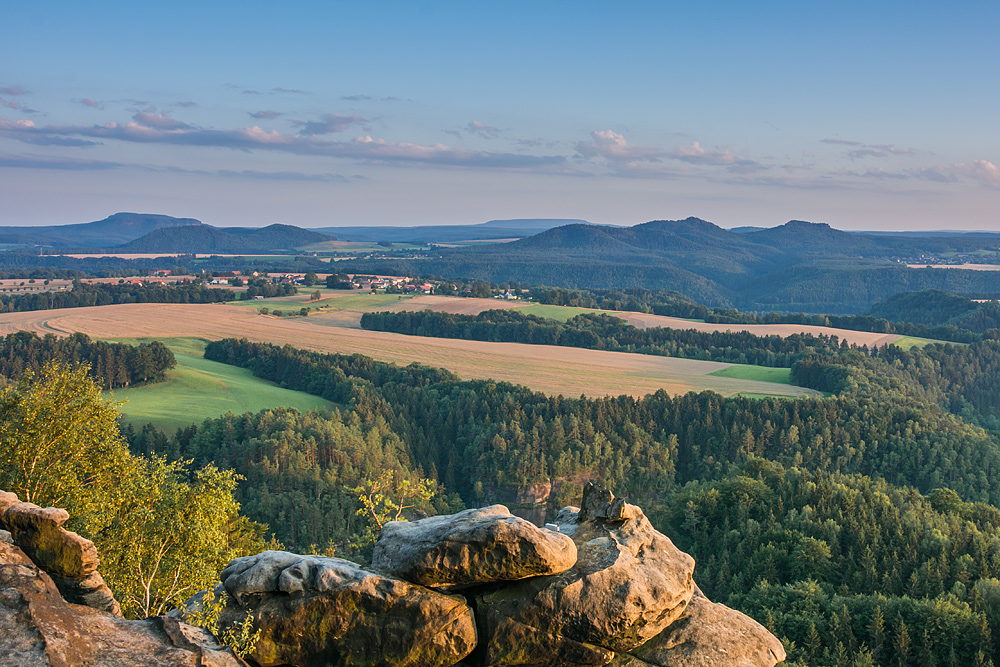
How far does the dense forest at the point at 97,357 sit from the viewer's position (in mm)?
129000

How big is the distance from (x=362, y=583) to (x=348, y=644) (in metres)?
1.73

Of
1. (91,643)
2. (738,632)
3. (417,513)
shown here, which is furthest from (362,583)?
(417,513)

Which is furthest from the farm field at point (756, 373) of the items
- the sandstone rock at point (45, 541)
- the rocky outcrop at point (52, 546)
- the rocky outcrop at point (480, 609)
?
the sandstone rock at point (45, 541)

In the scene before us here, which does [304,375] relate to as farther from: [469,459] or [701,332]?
[701,332]

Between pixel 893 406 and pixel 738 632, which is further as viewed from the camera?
pixel 893 406

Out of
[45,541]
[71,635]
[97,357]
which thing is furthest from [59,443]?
[97,357]

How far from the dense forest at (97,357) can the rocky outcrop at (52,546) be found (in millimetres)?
117970

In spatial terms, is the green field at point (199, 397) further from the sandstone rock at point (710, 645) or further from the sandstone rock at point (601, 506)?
the sandstone rock at point (710, 645)

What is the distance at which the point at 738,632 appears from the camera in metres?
22.3

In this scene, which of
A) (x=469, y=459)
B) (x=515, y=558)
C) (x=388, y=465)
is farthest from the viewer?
(x=469, y=459)

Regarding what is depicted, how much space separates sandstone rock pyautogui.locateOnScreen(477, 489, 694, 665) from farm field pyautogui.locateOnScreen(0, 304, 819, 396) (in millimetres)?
108597

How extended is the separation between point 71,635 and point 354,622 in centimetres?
715

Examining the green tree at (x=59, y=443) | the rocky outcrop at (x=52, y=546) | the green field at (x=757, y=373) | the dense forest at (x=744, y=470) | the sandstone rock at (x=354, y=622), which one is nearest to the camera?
the rocky outcrop at (x=52, y=546)

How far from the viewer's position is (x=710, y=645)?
859 inches
